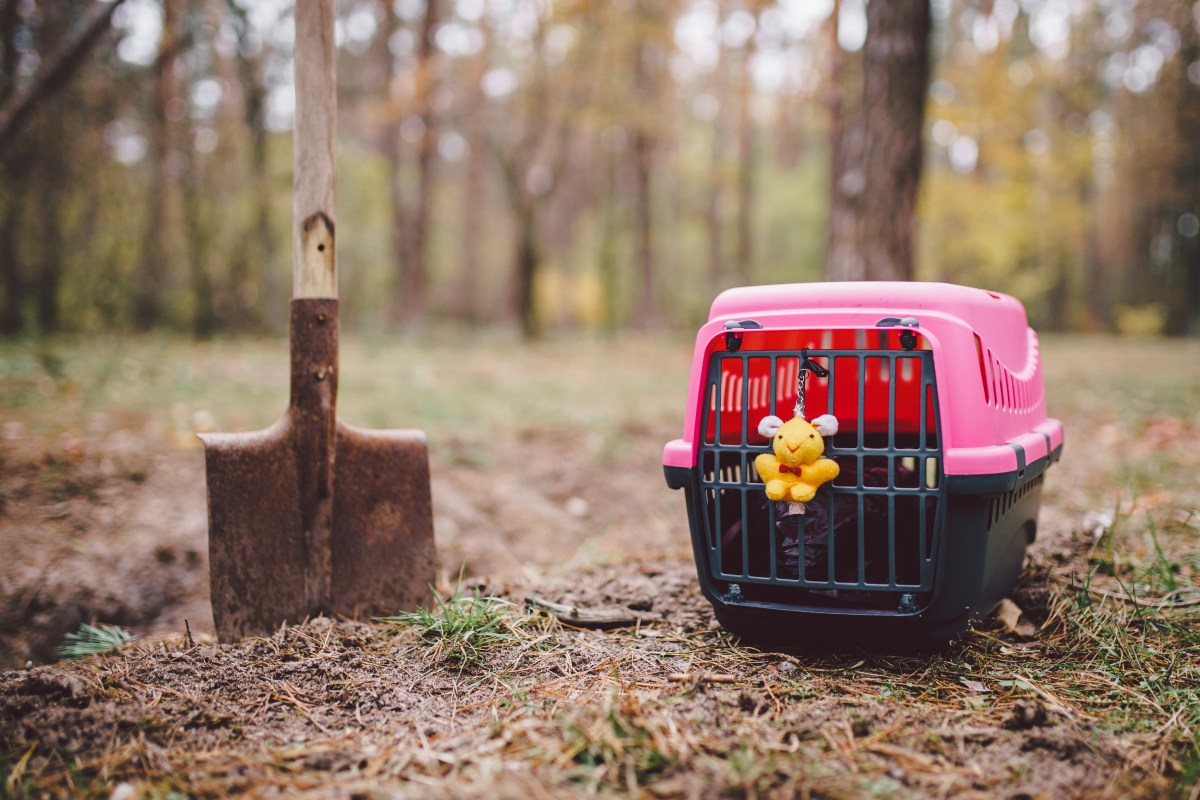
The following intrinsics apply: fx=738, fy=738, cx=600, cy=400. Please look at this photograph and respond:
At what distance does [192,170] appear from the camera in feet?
27.5

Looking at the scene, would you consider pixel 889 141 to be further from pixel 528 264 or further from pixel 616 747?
pixel 528 264

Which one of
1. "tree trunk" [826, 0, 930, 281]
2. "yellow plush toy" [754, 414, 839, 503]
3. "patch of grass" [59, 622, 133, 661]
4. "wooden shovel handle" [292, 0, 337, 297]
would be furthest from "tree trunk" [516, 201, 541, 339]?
"yellow plush toy" [754, 414, 839, 503]

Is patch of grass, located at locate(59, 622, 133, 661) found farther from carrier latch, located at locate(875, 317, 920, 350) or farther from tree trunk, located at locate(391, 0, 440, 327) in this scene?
tree trunk, located at locate(391, 0, 440, 327)

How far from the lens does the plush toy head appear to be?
5.12ft

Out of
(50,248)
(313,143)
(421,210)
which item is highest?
(421,210)

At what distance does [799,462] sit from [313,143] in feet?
5.35

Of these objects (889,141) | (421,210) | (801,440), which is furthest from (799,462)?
(421,210)

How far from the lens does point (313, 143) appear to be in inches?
84.0

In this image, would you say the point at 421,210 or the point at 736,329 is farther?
the point at 421,210

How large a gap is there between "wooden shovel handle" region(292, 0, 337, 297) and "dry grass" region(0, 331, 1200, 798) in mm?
1025

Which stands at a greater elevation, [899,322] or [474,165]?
[474,165]

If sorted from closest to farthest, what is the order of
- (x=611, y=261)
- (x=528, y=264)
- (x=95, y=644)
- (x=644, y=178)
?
(x=95, y=644) < (x=528, y=264) < (x=644, y=178) < (x=611, y=261)

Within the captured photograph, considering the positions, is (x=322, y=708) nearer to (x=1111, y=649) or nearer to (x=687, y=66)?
(x=1111, y=649)

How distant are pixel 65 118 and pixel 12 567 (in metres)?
6.43
